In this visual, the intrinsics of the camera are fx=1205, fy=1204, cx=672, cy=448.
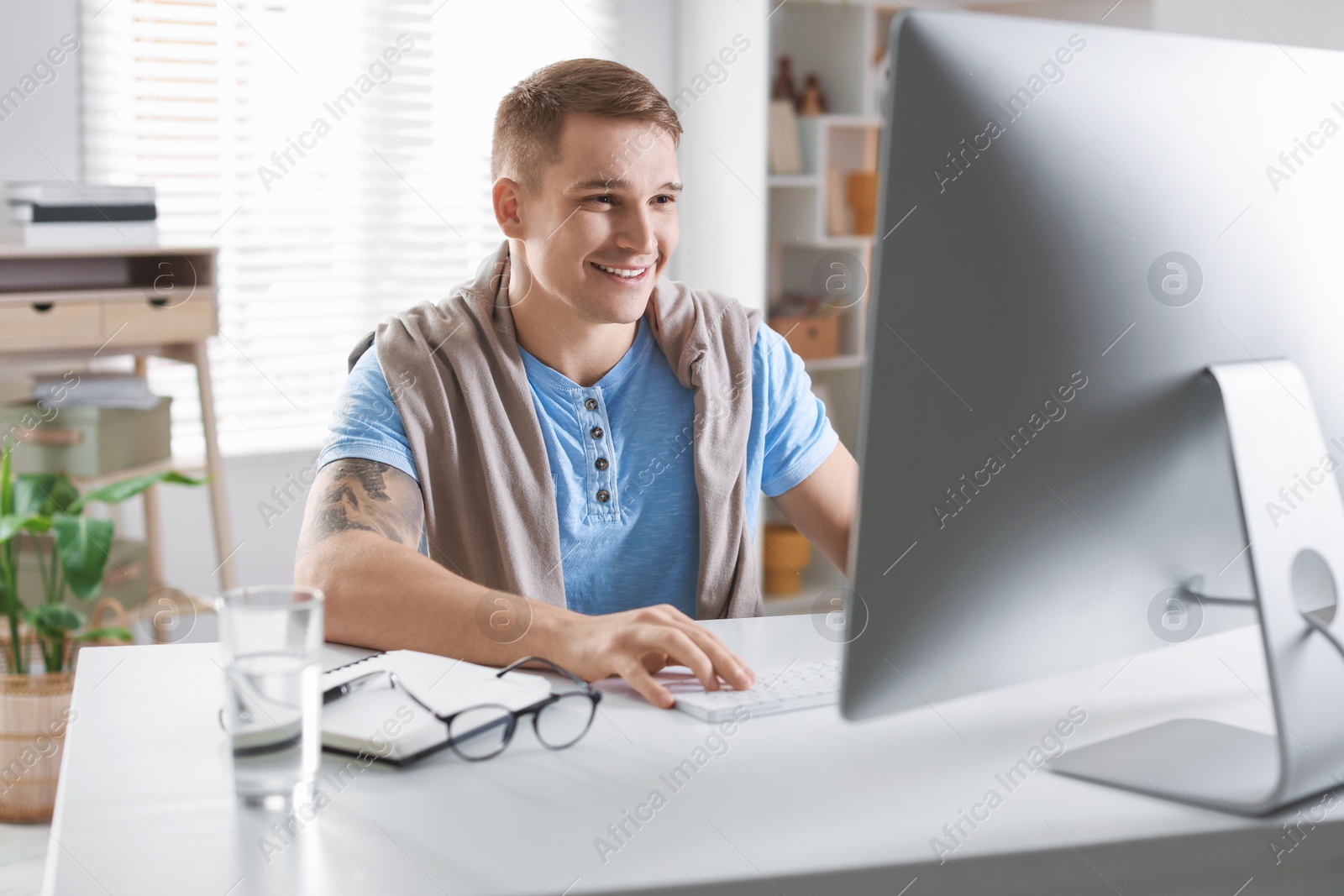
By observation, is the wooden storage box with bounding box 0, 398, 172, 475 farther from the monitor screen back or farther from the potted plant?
the monitor screen back

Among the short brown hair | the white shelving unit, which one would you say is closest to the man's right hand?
the short brown hair

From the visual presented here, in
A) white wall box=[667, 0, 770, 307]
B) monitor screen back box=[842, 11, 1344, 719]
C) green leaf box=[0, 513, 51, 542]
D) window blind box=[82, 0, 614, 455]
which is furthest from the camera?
white wall box=[667, 0, 770, 307]

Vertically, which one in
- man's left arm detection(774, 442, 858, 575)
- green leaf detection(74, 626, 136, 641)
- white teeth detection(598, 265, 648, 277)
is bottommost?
green leaf detection(74, 626, 136, 641)

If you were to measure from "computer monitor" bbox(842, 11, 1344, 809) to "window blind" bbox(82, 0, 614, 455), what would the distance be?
2791 millimetres

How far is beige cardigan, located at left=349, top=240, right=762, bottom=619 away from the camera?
1.53 m

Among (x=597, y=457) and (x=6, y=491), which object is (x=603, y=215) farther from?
(x=6, y=491)

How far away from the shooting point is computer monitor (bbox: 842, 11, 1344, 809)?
66 centimetres

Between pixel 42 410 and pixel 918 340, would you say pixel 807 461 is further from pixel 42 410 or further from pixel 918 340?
pixel 42 410

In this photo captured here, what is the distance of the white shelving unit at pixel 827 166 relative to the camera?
3.70 meters

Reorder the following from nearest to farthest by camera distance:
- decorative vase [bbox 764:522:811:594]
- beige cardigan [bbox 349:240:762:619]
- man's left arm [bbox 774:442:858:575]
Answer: beige cardigan [bbox 349:240:762:619], man's left arm [bbox 774:442:858:575], decorative vase [bbox 764:522:811:594]

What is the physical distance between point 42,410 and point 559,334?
4.86 feet

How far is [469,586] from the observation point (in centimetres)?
116

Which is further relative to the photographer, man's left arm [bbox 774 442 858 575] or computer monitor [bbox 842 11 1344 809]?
man's left arm [bbox 774 442 858 575]

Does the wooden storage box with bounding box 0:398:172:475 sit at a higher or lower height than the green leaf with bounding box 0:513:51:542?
higher
